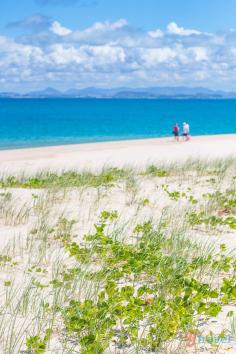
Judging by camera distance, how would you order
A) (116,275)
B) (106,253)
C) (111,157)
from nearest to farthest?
(116,275)
(106,253)
(111,157)

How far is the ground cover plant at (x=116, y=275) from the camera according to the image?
13.8 ft

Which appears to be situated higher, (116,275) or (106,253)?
(106,253)

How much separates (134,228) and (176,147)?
83.9ft

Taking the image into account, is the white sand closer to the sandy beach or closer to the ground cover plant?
the sandy beach

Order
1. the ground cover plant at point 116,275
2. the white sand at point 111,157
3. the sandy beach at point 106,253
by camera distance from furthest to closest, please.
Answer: the white sand at point 111,157, the sandy beach at point 106,253, the ground cover plant at point 116,275

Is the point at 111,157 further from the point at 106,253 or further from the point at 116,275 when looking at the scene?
the point at 116,275

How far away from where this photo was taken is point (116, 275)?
18.3 feet

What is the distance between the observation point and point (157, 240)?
6602 millimetres

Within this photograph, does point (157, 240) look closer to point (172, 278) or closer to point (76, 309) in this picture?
point (172, 278)

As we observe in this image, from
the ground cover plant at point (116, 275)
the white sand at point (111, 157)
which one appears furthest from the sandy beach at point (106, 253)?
the white sand at point (111, 157)

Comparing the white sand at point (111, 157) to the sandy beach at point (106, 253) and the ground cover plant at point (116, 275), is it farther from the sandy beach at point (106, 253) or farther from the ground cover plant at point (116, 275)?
the ground cover plant at point (116, 275)

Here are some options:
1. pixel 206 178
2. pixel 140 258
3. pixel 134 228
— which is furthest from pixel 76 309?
pixel 206 178

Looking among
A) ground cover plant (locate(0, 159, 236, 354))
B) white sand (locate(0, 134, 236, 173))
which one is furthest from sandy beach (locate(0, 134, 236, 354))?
white sand (locate(0, 134, 236, 173))

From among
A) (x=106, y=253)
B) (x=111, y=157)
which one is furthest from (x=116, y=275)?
(x=111, y=157)
